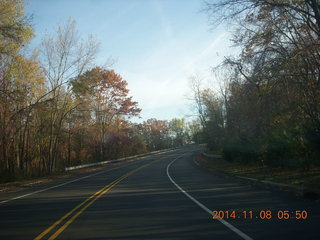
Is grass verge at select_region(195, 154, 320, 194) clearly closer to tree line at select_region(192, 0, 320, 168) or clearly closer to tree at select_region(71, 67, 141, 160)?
tree line at select_region(192, 0, 320, 168)

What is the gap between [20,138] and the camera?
122ft

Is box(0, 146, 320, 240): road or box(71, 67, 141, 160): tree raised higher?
box(71, 67, 141, 160): tree

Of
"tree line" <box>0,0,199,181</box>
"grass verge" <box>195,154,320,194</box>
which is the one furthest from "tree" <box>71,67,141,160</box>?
"grass verge" <box>195,154,320,194</box>

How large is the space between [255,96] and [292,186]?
190 inches

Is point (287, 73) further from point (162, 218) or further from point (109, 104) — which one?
point (109, 104)

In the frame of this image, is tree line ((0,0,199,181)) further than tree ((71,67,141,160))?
No

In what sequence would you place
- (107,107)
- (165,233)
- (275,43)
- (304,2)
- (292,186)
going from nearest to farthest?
1. (165,233)
2. (292,186)
3. (304,2)
4. (275,43)
5. (107,107)

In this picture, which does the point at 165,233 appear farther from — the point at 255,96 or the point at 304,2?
the point at 304,2

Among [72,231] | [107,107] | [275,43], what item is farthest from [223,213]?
[107,107]
